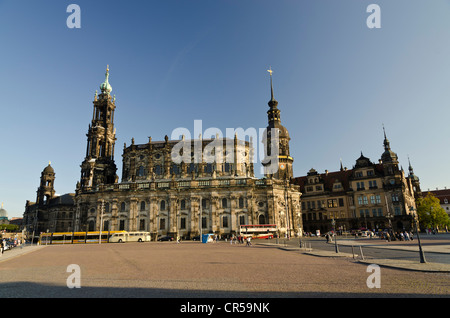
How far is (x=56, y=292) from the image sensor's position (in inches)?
371

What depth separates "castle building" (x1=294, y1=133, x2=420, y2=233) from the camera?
6212 cm

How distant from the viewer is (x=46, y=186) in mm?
103750

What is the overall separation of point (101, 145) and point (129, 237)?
3430 centimetres

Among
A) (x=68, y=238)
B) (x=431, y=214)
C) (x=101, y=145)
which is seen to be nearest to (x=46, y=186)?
(x=101, y=145)

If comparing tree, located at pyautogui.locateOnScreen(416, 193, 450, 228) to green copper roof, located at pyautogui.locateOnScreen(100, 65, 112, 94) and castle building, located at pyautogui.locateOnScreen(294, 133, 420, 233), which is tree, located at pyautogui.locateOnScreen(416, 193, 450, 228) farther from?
green copper roof, located at pyautogui.locateOnScreen(100, 65, 112, 94)

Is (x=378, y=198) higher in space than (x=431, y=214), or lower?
higher

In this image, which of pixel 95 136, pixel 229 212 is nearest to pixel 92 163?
pixel 95 136

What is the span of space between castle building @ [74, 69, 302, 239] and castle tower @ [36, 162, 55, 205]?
42.7 m

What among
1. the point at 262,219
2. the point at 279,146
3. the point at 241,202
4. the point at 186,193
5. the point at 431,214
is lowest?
the point at 262,219

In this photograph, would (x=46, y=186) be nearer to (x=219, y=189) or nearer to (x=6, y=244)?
(x=6, y=244)

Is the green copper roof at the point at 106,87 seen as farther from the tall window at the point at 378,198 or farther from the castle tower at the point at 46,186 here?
the tall window at the point at 378,198

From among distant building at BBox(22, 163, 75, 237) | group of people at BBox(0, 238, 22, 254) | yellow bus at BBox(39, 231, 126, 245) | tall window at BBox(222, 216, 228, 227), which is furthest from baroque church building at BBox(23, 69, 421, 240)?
distant building at BBox(22, 163, 75, 237)

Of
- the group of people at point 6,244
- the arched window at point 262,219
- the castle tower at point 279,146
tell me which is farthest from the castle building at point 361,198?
the group of people at point 6,244

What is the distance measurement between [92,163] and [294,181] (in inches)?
2309
